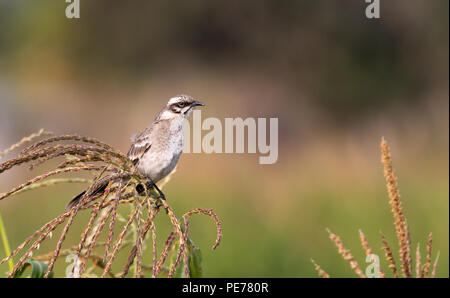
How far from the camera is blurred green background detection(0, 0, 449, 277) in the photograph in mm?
6863

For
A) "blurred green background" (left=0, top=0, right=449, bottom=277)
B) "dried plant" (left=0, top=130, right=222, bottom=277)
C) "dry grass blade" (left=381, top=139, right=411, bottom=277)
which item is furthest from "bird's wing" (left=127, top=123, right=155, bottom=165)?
"blurred green background" (left=0, top=0, right=449, bottom=277)

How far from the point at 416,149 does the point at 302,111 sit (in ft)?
5.01

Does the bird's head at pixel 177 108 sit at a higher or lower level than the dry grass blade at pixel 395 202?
higher

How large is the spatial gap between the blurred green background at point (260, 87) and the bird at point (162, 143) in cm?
325

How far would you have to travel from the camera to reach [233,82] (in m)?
8.84

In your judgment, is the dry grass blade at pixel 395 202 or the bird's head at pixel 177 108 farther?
the bird's head at pixel 177 108

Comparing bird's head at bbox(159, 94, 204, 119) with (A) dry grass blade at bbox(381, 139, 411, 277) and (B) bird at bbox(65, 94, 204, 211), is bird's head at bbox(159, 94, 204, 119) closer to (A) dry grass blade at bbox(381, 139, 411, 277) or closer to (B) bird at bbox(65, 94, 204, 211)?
(B) bird at bbox(65, 94, 204, 211)

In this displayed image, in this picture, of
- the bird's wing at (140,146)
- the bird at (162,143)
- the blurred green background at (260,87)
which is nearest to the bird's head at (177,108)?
the bird at (162,143)

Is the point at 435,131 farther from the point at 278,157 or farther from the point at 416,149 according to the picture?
the point at 278,157

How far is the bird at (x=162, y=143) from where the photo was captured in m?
2.89

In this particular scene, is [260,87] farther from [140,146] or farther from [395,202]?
[395,202]

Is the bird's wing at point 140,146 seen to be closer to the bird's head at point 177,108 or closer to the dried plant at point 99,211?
the bird's head at point 177,108

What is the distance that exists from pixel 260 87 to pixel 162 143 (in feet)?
19.8
